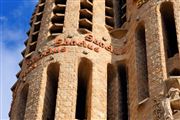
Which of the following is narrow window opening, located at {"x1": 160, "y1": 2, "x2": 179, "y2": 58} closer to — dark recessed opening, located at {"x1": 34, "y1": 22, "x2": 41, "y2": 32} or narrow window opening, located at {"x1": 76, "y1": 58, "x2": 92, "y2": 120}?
narrow window opening, located at {"x1": 76, "y1": 58, "x2": 92, "y2": 120}

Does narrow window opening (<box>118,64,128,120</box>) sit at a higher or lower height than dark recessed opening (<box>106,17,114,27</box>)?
lower

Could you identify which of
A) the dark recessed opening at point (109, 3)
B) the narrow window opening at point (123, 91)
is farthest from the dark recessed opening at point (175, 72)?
the dark recessed opening at point (109, 3)

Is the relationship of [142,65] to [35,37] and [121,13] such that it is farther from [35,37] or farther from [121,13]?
[121,13]

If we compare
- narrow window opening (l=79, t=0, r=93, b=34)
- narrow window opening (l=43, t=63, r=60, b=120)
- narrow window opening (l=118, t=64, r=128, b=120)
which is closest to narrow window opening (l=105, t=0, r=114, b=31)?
narrow window opening (l=79, t=0, r=93, b=34)

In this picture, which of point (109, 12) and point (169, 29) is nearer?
point (169, 29)

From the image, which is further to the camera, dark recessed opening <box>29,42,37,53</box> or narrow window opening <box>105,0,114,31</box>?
narrow window opening <box>105,0,114,31</box>

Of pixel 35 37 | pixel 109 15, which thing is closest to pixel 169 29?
pixel 109 15

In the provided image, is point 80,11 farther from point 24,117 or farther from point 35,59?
point 24,117

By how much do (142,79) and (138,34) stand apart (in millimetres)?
2716

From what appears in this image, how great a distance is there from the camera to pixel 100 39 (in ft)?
83.3

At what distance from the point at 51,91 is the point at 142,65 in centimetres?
317

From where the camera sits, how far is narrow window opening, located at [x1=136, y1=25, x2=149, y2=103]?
21719 millimetres

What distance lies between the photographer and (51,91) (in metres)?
23.4

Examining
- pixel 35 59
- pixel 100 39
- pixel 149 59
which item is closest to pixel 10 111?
pixel 35 59
